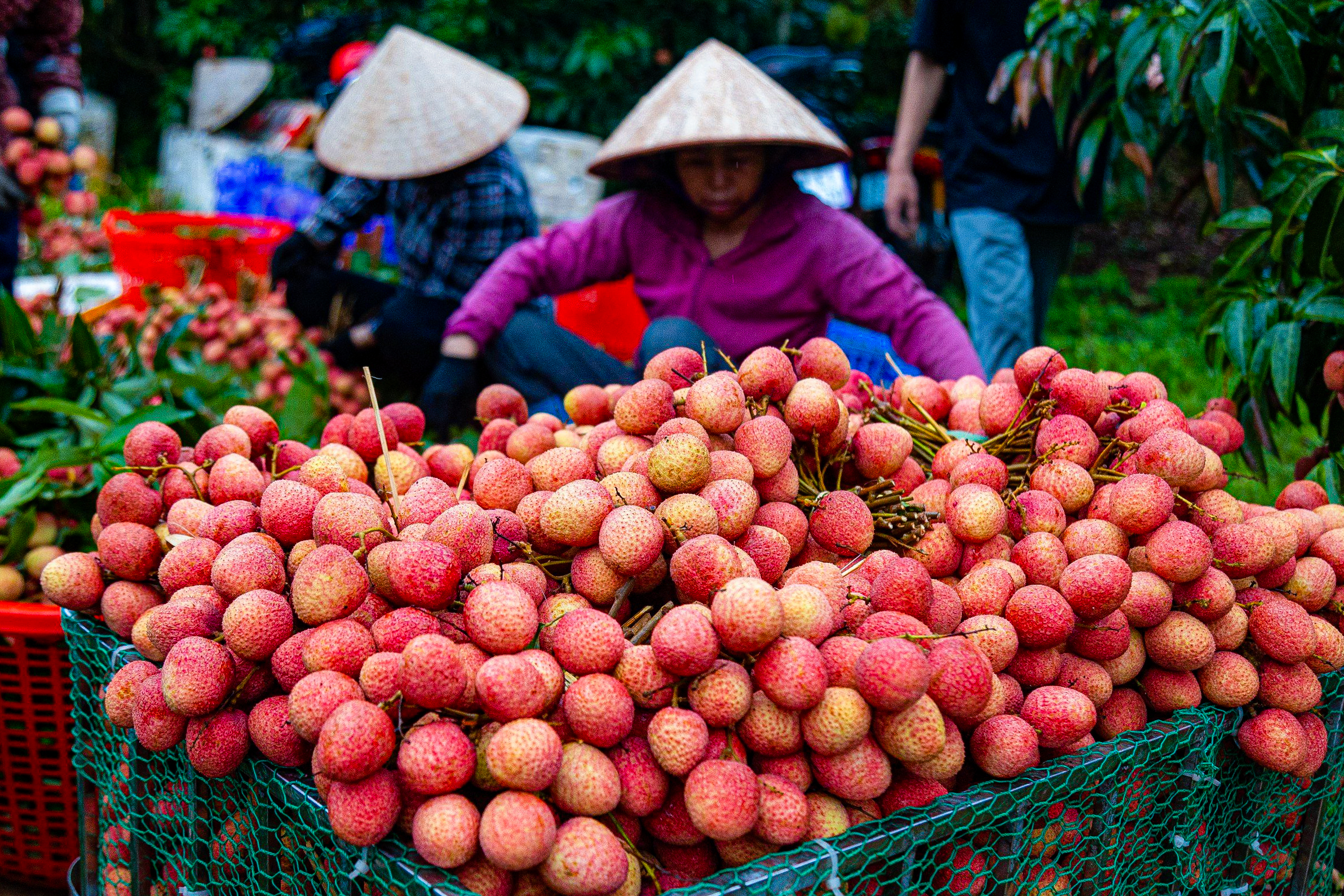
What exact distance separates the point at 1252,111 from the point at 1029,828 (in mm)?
1879

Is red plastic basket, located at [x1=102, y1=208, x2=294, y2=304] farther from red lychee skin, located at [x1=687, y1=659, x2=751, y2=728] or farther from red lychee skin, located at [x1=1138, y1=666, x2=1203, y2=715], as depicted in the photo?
red lychee skin, located at [x1=1138, y1=666, x2=1203, y2=715]

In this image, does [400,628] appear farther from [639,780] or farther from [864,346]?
[864,346]

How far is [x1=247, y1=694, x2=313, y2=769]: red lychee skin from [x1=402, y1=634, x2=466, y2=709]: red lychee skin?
0.18m

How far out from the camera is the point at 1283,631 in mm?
1382

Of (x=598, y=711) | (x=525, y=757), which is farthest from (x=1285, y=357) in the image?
(x=525, y=757)

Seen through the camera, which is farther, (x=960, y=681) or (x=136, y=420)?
(x=136, y=420)

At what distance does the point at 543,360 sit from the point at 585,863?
2498 mm

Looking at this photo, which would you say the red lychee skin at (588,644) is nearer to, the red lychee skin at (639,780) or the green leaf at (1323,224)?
the red lychee skin at (639,780)

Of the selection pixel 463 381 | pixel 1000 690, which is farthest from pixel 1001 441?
pixel 463 381

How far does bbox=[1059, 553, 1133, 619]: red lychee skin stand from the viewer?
4.16ft

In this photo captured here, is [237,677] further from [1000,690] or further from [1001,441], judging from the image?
[1001,441]

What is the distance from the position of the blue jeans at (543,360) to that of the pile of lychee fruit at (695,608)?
161 centimetres

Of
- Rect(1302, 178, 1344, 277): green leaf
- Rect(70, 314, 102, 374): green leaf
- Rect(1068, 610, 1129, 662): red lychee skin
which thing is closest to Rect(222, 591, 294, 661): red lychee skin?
Rect(1068, 610, 1129, 662): red lychee skin

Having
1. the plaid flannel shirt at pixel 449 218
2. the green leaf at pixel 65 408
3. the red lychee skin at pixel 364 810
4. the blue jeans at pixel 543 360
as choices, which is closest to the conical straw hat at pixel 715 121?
the blue jeans at pixel 543 360
